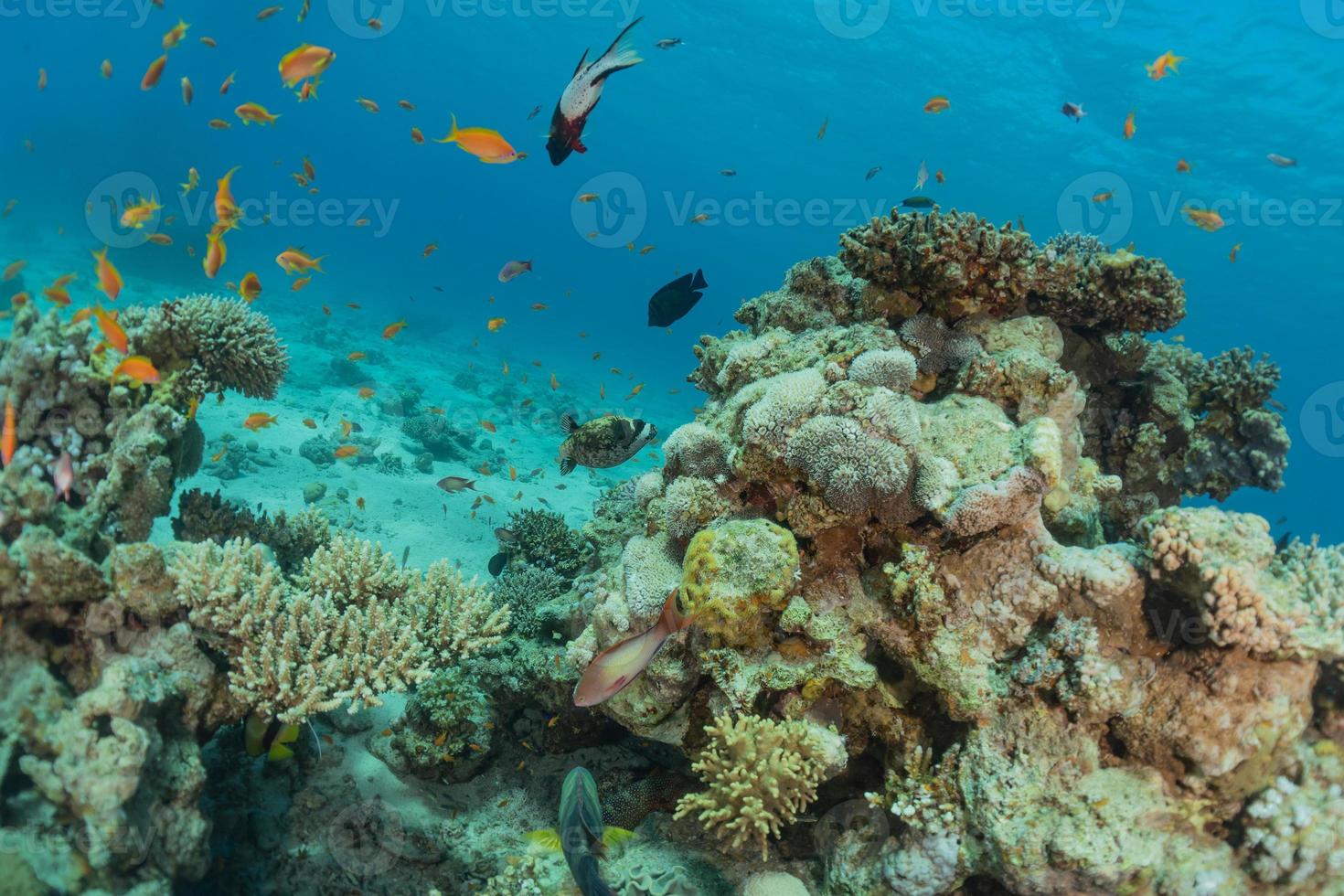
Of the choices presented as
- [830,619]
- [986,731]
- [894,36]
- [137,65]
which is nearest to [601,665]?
[830,619]

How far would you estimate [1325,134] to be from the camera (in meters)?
33.1

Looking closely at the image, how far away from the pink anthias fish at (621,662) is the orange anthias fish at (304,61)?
7.35m

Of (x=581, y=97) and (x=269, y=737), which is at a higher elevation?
(x=581, y=97)

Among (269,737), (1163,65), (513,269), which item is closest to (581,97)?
(269,737)

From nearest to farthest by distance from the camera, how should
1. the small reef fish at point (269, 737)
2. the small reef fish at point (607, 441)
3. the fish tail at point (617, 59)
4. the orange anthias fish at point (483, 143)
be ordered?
1. the fish tail at point (617, 59)
2. the small reef fish at point (269, 737)
3. the orange anthias fish at point (483, 143)
4. the small reef fish at point (607, 441)

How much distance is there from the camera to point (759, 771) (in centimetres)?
341

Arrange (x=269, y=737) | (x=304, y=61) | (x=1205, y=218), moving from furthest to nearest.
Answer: (x=1205, y=218), (x=304, y=61), (x=269, y=737)

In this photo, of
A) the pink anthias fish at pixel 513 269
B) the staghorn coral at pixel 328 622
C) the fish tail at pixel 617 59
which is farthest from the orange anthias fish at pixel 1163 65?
the staghorn coral at pixel 328 622

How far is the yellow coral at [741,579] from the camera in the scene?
361cm

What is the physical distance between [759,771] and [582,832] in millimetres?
984

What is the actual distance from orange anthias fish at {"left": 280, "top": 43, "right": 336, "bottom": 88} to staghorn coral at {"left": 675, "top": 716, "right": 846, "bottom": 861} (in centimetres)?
779

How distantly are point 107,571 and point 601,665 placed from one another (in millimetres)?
3038

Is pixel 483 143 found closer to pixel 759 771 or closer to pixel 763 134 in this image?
pixel 759 771

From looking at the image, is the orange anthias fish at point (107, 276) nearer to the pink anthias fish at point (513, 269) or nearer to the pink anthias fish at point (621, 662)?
the pink anthias fish at point (513, 269)
